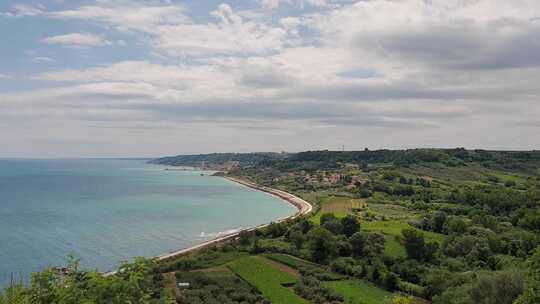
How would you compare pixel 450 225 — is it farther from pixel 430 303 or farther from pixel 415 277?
pixel 430 303

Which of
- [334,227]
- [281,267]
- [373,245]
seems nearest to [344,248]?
[373,245]

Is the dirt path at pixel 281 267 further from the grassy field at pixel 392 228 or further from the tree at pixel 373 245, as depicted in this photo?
the grassy field at pixel 392 228

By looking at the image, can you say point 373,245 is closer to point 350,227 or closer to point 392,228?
point 350,227

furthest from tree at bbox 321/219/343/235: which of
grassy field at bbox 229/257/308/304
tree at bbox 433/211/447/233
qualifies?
tree at bbox 433/211/447/233

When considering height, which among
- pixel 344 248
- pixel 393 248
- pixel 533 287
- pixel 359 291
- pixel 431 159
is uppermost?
pixel 431 159

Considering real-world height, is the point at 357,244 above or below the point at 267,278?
above

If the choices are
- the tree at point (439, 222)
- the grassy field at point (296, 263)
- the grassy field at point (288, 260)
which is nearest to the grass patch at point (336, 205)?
the tree at point (439, 222)
